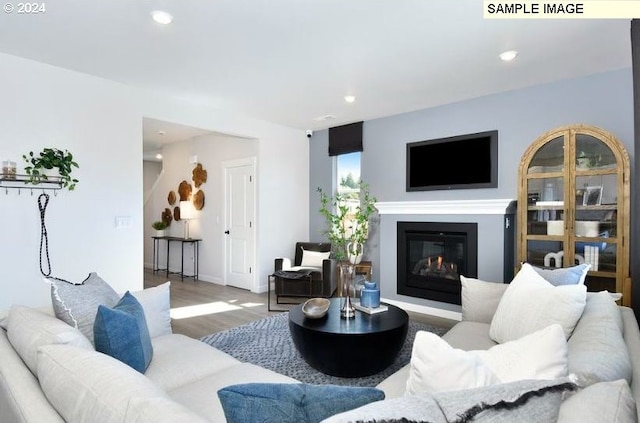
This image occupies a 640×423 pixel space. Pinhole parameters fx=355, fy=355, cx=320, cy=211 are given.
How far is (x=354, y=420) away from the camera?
643mm

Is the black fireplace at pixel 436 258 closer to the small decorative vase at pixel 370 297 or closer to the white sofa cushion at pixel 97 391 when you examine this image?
the small decorative vase at pixel 370 297

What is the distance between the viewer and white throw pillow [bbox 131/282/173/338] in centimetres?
220

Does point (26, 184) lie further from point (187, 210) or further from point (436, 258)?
point (436, 258)

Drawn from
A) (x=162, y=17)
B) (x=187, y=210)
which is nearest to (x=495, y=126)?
(x=162, y=17)

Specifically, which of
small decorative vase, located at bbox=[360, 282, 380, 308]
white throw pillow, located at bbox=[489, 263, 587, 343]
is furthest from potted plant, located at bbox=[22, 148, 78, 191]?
white throw pillow, located at bbox=[489, 263, 587, 343]

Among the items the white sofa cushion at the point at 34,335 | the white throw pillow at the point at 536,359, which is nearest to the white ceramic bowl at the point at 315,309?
the white sofa cushion at the point at 34,335

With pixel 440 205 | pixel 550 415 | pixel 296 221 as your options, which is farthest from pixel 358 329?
pixel 296 221

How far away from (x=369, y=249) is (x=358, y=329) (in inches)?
111

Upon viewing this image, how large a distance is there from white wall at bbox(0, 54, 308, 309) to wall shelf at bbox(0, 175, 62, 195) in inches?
2.5

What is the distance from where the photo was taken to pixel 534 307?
72.2 inches

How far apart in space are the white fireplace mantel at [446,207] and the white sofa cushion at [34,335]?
371 cm

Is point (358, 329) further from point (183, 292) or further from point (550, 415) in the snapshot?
point (183, 292)

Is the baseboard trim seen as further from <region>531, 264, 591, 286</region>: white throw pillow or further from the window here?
<region>531, 264, 591, 286</region>: white throw pillow

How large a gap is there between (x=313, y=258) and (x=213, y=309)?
1.58m
